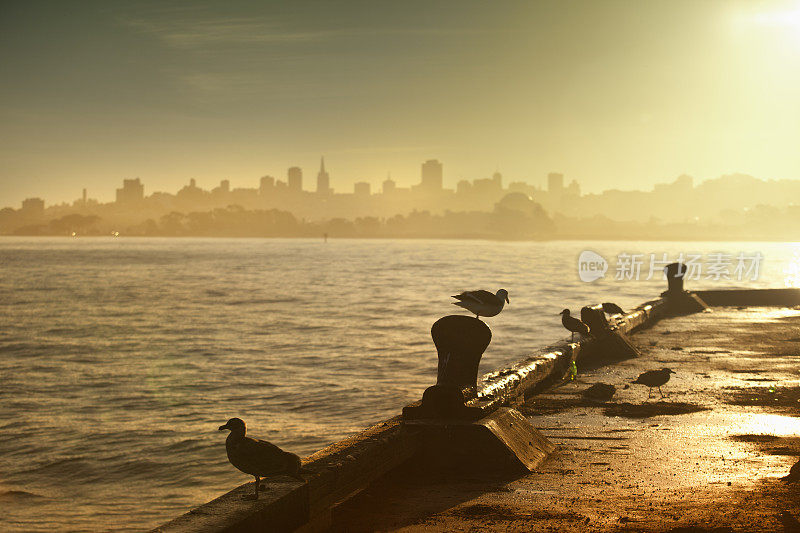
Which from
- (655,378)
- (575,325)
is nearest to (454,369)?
(655,378)

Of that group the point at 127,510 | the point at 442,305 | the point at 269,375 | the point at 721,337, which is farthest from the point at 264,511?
the point at 442,305

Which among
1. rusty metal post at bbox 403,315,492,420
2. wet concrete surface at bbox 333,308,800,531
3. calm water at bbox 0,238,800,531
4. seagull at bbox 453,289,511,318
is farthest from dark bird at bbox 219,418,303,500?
calm water at bbox 0,238,800,531

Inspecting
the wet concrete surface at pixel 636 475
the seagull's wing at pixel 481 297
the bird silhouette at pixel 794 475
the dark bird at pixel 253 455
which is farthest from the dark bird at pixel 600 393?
the dark bird at pixel 253 455

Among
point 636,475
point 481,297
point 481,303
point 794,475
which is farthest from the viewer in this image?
point 481,297

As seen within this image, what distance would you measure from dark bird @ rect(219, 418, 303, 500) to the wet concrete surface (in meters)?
1.42

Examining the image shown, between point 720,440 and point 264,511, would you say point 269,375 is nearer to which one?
point 720,440

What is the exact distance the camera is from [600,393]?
1444cm

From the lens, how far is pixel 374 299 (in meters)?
99.8

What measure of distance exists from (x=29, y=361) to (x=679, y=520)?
48.0 metres

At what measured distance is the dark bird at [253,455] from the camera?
616 cm

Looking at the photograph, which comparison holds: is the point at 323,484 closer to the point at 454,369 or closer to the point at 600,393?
the point at 454,369

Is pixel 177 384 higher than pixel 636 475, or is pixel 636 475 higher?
pixel 636 475

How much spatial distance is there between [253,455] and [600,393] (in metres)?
9.42

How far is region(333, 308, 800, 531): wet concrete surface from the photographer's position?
7688mm
